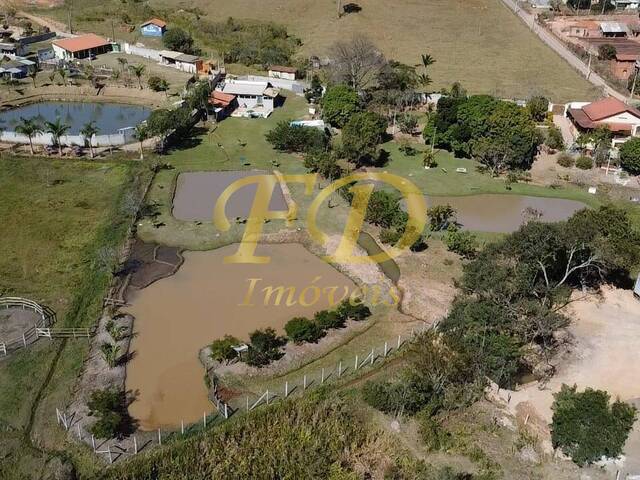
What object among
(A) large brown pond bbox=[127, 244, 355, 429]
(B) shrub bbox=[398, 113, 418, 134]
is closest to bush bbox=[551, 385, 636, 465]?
(A) large brown pond bbox=[127, 244, 355, 429]

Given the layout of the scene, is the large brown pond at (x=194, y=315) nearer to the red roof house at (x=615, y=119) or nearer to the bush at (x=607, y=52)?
the red roof house at (x=615, y=119)

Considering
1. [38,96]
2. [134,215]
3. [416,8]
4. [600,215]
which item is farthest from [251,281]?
[416,8]

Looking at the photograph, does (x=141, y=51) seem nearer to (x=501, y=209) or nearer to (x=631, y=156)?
(x=501, y=209)

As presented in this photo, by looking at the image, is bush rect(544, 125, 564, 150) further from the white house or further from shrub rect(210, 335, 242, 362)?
shrub rect(210, 335, 242, 362)

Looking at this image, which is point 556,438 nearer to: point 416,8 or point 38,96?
point 38,96

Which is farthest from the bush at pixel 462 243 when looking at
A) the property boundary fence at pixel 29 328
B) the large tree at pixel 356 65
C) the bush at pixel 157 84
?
the bush at pixel 157 84

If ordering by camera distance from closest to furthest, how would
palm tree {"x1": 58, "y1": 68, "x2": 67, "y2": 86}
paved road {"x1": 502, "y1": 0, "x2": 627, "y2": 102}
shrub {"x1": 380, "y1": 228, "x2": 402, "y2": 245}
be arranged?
shrub {"x1": 380, "y1": 228, "x2": 402, "y2": 245}, palm tree {"x1": 58, "y1": 68, "x2": 67, "y2": 86}, paved road {"x1": 502, "y1": 0, "x2": 627, "y2": 102}
